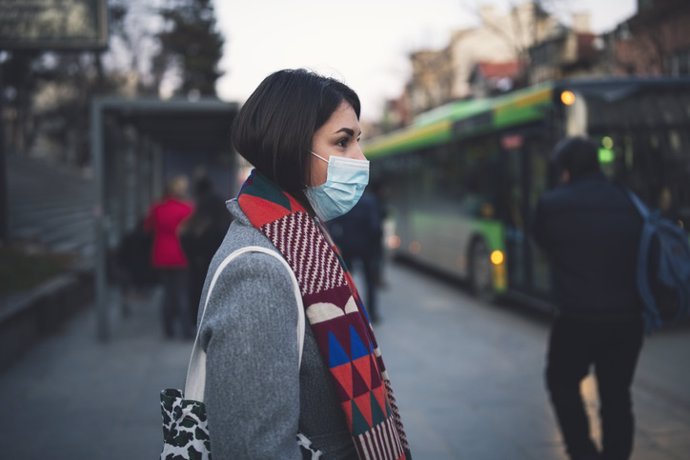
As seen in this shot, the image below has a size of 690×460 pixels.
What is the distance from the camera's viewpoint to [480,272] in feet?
38.5

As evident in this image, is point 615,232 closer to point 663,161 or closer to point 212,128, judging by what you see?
point 663,161

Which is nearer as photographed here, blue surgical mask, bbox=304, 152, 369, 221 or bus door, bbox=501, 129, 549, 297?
blue surgical mask, bbox=304, 152, 369, 221

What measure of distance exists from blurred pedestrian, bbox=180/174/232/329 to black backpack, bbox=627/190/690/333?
523 cm

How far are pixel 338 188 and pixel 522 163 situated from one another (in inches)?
340

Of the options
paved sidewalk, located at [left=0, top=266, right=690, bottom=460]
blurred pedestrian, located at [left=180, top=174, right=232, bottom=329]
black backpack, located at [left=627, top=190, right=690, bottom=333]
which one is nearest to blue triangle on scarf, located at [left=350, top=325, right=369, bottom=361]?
black backpack, located at [left=627, top=190, right=690, bottom=333]

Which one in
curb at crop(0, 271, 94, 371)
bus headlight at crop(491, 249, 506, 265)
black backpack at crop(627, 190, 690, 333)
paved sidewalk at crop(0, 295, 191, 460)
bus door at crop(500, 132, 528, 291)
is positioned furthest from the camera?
bus headlight at crop(491, 249, 506, 265)

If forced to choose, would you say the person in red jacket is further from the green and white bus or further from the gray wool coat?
the gray wool coat

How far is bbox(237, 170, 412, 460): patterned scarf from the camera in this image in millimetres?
1589

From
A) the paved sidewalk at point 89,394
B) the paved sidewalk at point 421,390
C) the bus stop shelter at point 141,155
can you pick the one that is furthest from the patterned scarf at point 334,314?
the bus stop shelter at point 141,155

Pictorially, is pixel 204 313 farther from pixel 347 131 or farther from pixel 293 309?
pixel 347 131

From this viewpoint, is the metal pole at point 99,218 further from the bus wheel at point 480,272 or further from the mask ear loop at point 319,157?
the mask ear loop at point 319,157

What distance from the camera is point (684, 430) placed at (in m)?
5.34

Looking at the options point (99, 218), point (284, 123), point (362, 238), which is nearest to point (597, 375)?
point (284, 123)

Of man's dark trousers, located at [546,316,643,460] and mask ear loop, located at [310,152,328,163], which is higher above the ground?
mask ear loop, located at [310,152,328,163]
